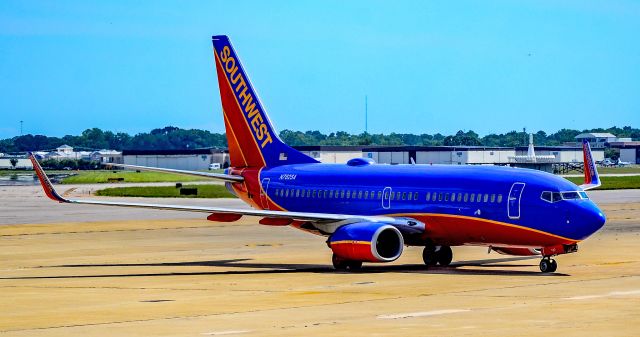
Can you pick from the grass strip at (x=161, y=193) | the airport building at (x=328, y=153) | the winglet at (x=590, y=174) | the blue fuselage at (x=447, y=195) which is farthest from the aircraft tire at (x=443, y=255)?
the airport building at (x=328, y=153)

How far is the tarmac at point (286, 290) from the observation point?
2917cm

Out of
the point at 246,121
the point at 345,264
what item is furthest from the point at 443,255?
the point at 246,121

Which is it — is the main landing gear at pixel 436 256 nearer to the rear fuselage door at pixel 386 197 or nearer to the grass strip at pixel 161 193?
the rear fuselage door at pixel 386 197

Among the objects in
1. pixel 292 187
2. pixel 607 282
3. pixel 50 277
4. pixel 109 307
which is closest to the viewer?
pixel 109 307

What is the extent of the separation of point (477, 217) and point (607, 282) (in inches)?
260

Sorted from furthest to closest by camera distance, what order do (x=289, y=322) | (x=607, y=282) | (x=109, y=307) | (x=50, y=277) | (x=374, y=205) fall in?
(x=374, y=205) → (x=50, y=277) → (x=607, y=282) → (x=109, y=307) → (x=289, y=322)

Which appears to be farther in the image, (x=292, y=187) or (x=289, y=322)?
(x=292, y=187)

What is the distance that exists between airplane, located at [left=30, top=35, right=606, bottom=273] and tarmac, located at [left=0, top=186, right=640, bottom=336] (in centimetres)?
109

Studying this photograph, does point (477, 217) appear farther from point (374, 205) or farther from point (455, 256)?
Result: point (455, 256)

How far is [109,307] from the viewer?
3416cm

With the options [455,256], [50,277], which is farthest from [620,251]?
[50,277]

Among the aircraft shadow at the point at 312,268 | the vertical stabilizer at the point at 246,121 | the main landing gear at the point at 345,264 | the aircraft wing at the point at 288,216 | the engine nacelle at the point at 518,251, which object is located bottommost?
the aircraft shadow at the point at 312,268

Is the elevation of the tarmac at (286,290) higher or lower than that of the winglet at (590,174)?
lower

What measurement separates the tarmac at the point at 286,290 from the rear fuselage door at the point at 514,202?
6.77 ft
